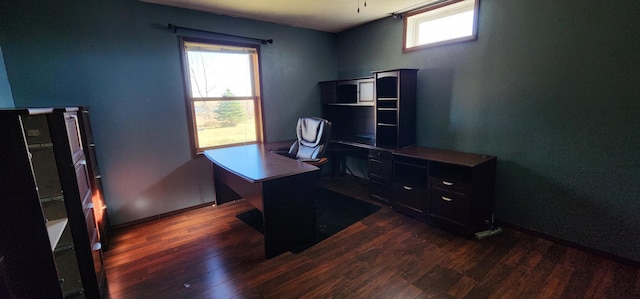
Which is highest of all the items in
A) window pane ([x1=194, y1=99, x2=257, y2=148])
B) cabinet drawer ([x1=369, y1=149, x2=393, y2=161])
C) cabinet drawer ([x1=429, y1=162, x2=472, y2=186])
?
window pane ([x1=194, y1=99, x2=257, y2=148])

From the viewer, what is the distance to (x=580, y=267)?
216 centimetres

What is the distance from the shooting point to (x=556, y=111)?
2.43m

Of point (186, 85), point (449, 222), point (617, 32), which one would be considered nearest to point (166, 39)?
point (186, 85)

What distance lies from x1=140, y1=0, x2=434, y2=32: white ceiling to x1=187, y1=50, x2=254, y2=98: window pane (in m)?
0.52

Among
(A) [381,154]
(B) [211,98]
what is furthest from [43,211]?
(A) [381,154]

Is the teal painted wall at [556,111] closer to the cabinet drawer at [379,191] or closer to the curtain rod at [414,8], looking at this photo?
the curtain rod at [414,8]

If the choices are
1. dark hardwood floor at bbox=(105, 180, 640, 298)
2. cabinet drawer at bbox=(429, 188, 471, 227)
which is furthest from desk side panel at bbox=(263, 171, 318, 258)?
cabinet drawer at bbox=(429, 188, 471, 227)

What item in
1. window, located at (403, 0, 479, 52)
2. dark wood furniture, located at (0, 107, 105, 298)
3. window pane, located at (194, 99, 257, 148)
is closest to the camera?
dark wood furniture, located at (0, 107, 105, 298)

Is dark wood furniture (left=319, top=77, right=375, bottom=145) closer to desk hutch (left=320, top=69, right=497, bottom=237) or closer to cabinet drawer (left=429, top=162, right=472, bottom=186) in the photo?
desk hutch (left=320, top=69, right=497, bottom=237)

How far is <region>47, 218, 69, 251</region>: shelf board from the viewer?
138 centimetres

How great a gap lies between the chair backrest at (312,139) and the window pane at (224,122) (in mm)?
863

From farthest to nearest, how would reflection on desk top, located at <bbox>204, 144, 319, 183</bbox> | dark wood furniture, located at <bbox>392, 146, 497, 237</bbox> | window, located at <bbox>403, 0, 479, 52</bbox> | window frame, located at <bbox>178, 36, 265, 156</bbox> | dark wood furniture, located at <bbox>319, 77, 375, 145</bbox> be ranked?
dark wood furniture, located at <bbox>319, 77, 375, 145</bbox> < window frame, located at <bbox>178, 36, 265, 156</bbox> < window, located at <bbox>403, 0, 479, 52</bbox> < dark wood furniture, located at <bbox>392, 146, 497, 237</bbox> < reflection on desk top, located at <bbox>204, 144, 319, 183</bbox>

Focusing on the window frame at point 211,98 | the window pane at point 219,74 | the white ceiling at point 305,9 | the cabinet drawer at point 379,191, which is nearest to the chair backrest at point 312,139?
the window frame at point 211,98

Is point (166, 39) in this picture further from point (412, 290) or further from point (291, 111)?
point (412, 290)
